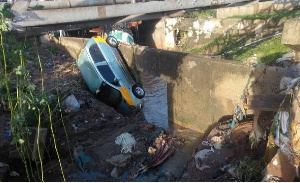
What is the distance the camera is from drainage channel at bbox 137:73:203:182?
236 inches

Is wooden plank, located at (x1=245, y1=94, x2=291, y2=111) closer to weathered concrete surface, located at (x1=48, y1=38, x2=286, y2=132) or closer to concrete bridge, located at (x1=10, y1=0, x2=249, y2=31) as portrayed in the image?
weathered concrete surface, located at (x1=48, y1=38, x2=286, y2=132)

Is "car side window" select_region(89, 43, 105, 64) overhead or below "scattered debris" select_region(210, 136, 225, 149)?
overhead

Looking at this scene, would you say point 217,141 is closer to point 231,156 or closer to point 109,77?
point 231,156

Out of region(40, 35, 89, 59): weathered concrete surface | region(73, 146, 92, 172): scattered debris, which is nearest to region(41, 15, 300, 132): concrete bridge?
region(73, 146, 92, 172): scattered debris

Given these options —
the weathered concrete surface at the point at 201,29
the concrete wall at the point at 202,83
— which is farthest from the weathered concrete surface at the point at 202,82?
the weathered concrete surface at the point at 201,29

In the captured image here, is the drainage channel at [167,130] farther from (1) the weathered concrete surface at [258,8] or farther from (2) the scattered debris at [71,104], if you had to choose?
(1) the weathered concrete surface at [258,8]

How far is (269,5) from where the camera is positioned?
50.0 ft

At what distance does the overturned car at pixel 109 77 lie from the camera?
30.1 feet

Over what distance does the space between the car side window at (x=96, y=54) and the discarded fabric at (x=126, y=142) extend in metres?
3.80

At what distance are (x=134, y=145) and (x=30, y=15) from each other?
18.1 feet

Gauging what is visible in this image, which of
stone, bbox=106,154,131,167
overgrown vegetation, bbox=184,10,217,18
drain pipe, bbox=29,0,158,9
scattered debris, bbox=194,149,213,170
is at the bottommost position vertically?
stone, bbox=106,154,131,167

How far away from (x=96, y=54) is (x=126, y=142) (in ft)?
14.3

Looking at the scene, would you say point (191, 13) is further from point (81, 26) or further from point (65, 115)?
point (65, 115)

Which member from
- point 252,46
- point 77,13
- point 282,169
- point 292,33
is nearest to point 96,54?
point 77,13
